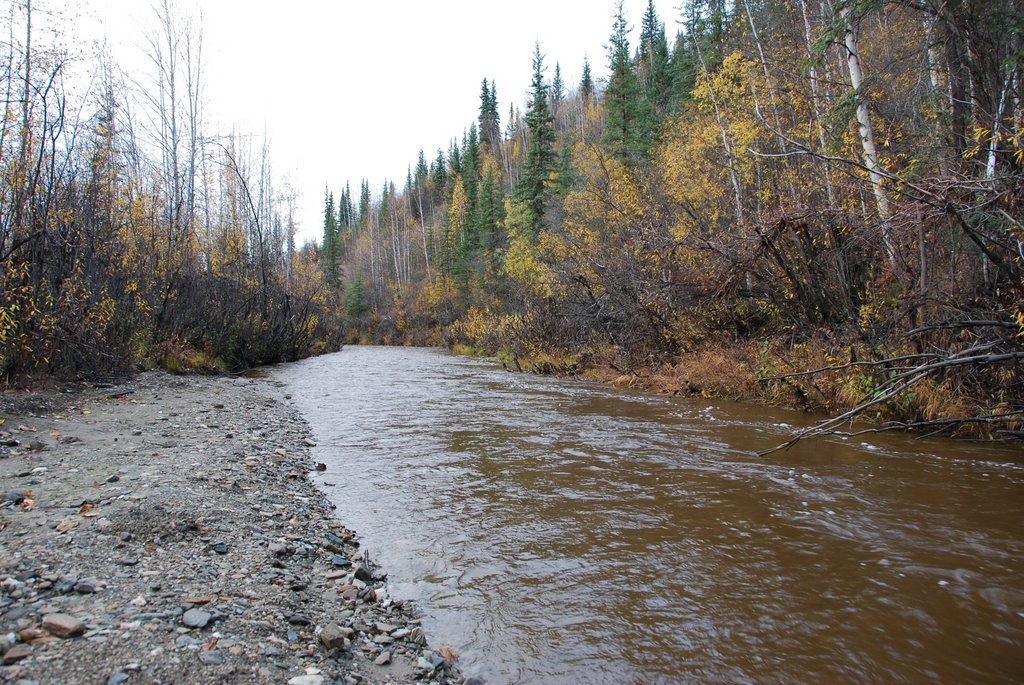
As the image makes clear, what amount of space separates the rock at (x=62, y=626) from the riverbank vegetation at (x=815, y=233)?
4463 mm

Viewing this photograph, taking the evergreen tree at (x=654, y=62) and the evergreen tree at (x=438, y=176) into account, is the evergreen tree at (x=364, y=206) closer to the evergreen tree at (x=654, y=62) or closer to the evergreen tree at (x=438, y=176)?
the evergreen tree at (x=438, y=176)

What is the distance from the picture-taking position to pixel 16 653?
2273 mm

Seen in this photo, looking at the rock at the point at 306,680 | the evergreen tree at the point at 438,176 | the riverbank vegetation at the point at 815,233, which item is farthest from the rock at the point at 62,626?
the evergreen tree at the point at 438,176

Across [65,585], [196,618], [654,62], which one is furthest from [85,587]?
[654,62]

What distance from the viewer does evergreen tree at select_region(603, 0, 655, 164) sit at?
33.4m

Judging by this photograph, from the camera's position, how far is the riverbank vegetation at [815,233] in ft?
21.9

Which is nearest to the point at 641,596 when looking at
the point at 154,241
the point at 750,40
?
the point at 154,241

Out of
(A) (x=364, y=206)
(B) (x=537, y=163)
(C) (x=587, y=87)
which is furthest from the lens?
(A) (x=364, y=206)

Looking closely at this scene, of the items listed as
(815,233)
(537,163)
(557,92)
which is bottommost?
(815,233)

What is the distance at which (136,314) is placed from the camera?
41.1ft

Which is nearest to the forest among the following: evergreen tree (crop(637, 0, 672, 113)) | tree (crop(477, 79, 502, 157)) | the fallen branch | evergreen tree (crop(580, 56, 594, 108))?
the fallen branch

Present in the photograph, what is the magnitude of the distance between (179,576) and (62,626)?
33.3 inches

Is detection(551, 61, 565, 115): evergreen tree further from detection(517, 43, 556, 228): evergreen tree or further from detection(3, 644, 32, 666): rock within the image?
detection(3, 644, 32, 666): rock

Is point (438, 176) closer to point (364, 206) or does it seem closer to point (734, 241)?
point (364, 206)
